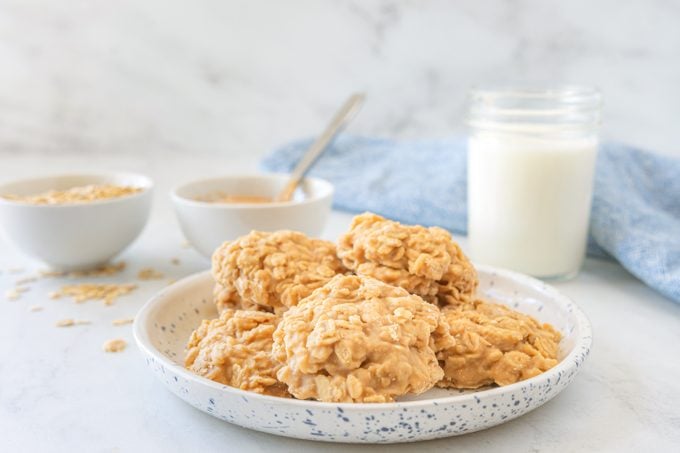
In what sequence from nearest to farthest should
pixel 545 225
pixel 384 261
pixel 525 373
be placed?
1. pixel 525 373
2. pixel 384 261
3. pixel 545 225

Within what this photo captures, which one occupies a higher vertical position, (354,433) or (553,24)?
(553,24)

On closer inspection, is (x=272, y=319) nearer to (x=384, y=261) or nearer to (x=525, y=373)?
(x=384, y=261)

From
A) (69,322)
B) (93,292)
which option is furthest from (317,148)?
(69,322)

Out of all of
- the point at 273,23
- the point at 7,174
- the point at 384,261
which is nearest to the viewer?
the point at 384,261

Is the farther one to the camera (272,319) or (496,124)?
(496,124)

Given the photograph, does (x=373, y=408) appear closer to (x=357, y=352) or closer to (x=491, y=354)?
(x=357, y=352)

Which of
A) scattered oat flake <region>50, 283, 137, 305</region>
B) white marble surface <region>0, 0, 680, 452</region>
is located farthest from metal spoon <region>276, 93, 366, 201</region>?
scattered oat flake <region>50, 283, 137, 305</region>

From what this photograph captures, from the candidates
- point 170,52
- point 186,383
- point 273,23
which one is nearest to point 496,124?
point 186,383

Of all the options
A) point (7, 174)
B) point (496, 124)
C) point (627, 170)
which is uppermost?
point (496, 124)
